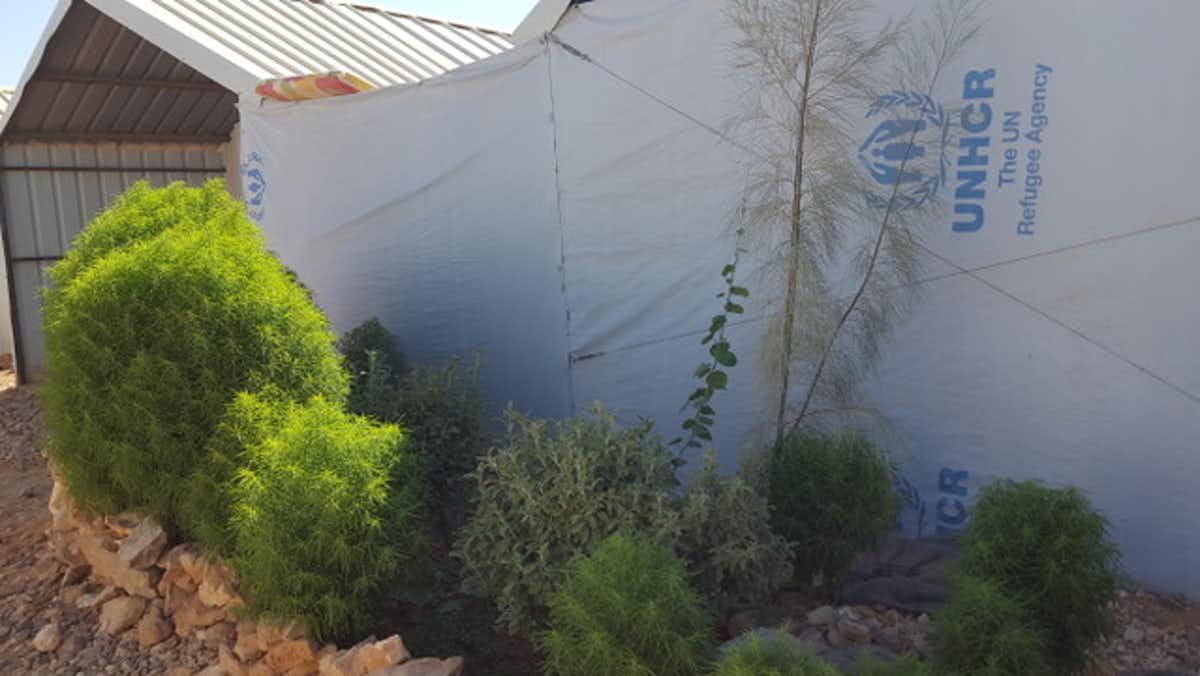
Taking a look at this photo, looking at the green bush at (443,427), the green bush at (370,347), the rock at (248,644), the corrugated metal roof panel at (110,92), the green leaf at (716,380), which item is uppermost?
the corrugated metal roof panel at (110,92)

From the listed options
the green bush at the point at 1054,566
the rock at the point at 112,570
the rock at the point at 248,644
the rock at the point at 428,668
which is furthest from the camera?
the rock at the point at 112,570

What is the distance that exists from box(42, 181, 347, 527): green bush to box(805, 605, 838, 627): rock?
2.11m

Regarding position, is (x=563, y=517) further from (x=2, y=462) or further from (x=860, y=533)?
(x=2, y=462)

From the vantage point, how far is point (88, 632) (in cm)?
409

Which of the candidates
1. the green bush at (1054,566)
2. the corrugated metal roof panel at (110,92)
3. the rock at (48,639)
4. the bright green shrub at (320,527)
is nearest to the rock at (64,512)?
the rock at (48,639)

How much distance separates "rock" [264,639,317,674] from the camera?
331 centimetres

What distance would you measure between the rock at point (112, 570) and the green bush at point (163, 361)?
207 mm

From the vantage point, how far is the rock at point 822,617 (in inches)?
133

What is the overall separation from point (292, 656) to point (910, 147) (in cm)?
323

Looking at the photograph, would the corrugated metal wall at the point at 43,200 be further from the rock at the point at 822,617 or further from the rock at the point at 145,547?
the rock at the point at 822,617

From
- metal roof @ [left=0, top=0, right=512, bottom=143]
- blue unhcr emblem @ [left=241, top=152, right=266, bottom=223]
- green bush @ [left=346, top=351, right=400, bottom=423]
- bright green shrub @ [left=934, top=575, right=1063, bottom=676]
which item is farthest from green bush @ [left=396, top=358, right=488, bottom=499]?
blue unhcr emblem @ [left=241, top=152, right=266, bottom=223]

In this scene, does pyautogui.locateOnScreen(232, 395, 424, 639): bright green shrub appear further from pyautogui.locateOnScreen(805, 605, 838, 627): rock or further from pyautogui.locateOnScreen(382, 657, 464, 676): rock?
pyautogui.locateOnScreen(805, 605, 838, 627): rock

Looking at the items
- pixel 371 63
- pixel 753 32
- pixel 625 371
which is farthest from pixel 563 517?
pixel 371 63

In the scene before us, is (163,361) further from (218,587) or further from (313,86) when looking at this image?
(313,86)
